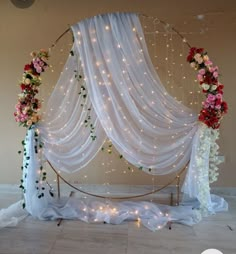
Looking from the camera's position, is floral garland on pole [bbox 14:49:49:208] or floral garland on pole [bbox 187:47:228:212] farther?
floral garland on pole [bbox 14:49:49:208]

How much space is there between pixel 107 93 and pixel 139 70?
385 millimetres

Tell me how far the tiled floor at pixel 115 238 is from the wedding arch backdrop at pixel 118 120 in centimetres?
14

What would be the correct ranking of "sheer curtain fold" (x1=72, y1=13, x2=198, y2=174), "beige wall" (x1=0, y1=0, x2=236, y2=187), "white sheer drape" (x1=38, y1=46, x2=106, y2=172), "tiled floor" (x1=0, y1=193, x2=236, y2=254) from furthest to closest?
1. "beige wall" (x1=0, y1=0, x2=236, y2=187)
2. "white sheer drape" (x1=38, y1=46, x2=106, y2=172)
3. "sheer curtain fold" (x1=72, y1=13, x2=198, y2=174)
4. "tiled floor" (x1=0, y1=193, x2=236, y2=254)

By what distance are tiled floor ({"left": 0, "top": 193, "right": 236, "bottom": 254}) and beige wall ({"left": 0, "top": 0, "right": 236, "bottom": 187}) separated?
91 centimetres

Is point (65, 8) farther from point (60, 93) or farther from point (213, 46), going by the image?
point (213, 46)

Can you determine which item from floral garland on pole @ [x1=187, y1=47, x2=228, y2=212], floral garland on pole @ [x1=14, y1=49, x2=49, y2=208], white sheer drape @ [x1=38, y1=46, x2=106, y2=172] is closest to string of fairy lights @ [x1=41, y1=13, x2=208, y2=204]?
white sheer drape @ [x1=38, y1=46, x2=106, y2=172]

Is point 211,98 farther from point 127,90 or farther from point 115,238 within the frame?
point 115,238

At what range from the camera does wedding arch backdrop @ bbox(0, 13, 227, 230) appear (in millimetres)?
2998

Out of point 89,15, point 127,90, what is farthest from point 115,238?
point 89,15

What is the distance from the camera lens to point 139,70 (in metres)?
3.00

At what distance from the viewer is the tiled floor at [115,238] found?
8.66 feet

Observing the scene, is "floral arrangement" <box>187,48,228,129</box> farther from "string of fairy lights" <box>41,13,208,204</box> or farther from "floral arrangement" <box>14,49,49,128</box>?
"floral arrangement" <box>14,49,49,128</box>

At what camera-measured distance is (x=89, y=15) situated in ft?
12.3

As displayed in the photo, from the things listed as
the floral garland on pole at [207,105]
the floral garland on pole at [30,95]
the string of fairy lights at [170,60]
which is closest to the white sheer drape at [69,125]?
the floral garland on pole at [30,95]
